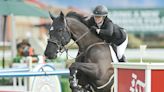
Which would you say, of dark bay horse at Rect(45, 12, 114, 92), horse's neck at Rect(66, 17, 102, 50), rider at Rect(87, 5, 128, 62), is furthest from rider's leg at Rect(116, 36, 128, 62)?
horse's neck at Rect(66, 17, 102, 50)

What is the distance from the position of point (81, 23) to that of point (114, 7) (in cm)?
2756

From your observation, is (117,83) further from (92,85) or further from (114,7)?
(114,7)

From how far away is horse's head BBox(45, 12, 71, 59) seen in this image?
311 inches

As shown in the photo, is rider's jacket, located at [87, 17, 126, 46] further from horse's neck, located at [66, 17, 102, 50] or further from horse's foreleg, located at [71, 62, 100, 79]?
horse's foreleg, located at [71, 62, 100, 79]

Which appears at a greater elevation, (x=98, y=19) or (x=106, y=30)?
(x=98, y=19)

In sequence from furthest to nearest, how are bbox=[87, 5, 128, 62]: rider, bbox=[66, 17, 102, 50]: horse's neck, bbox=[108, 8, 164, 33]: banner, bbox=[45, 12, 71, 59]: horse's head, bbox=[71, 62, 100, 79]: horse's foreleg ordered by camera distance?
bbox=[108, 8, 164, 33]: banner → bbox=[66, 17, 102, 50]: horse's neck → bbox=[87, 5, 128, 62]: rider → bbox=[45, 12, 71, 59]: horse's head → bbox=[71, 62, 100, 79]: horse's foreleg

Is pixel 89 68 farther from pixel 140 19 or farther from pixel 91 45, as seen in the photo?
pixel 140 19

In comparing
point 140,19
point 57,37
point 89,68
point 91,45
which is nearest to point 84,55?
point 91,45

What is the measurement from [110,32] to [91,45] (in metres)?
0.33

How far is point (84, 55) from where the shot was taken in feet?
26.4

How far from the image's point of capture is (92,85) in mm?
7918

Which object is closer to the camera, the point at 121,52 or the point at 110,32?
the point at 110,32

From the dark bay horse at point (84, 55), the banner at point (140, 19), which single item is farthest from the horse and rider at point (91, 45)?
the banner at point (140, 19)

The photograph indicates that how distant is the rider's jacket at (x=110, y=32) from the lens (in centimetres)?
800
